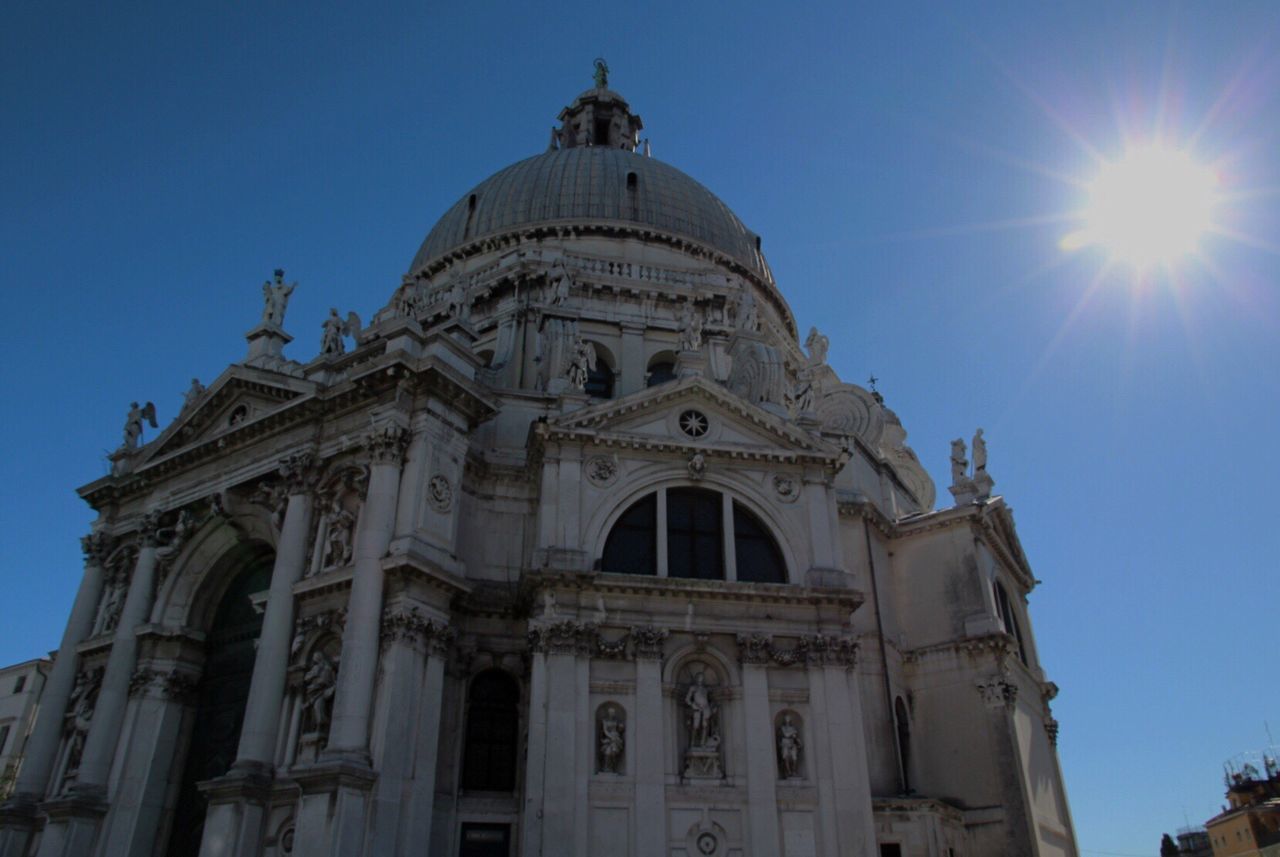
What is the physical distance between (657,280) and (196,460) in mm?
16253

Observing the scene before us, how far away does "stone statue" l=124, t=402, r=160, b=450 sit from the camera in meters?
32.7

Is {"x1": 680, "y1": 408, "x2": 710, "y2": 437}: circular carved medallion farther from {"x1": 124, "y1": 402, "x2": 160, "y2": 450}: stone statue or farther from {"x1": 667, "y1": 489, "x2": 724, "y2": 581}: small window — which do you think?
{"x1": 124, "y1": 402, "x2": 160, "y2": 450}: stone statue

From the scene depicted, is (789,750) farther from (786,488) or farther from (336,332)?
(336,332)

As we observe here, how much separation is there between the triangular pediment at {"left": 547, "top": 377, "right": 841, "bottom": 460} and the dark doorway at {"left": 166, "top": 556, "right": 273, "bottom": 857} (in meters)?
10.4

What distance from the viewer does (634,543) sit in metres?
25.2

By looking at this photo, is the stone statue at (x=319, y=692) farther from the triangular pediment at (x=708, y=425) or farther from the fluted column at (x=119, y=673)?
the triangular pediment at (x=708, y=425)

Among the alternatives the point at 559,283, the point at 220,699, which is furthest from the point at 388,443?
the point at 559,283

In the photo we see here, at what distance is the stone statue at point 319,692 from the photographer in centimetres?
2231

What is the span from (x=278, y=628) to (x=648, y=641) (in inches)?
339

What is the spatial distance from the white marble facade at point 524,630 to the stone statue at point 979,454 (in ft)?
1.92

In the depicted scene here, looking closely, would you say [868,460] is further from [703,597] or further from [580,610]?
[580,610]

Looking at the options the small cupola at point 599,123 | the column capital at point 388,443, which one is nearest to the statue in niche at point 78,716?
the column capital at point 388,443

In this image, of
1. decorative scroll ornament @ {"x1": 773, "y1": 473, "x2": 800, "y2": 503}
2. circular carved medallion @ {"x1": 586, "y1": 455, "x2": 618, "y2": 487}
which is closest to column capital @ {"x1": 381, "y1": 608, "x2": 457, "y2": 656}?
circular carved medallion @ {"x1": 586, "y1": 455, "x2": 618, "y2": 487}

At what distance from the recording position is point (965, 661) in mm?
29438
